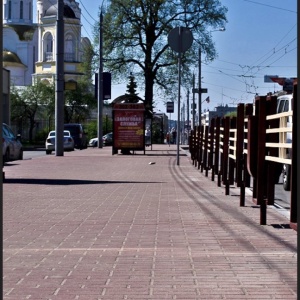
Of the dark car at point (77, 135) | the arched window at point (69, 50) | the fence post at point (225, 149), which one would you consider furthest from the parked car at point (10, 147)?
the arched window at point (69, 50)

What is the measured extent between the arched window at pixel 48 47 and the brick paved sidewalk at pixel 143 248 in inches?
2812

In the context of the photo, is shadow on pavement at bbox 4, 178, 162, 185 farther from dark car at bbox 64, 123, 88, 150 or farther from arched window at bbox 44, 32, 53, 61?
arched window at bbox 44, 32, 53, 61

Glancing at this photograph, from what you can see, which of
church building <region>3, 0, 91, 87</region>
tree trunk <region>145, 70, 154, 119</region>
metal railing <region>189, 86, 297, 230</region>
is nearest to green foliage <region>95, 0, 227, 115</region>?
tree trunk <region>145, 70, 154, 119</region>

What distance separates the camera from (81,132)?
5634cm

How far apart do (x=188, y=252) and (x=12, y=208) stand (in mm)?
4512

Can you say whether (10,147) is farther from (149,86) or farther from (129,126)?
(149,86)

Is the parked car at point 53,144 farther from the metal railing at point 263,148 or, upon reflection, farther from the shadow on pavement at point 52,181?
the metal railing at point 263,148

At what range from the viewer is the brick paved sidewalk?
582 cm

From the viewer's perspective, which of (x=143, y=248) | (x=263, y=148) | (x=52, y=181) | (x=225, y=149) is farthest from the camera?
(x=52, y=181)

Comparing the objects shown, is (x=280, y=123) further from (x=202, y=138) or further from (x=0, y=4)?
(x=202, y=138)

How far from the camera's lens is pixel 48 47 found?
85812 mm

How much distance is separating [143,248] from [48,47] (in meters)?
79.8

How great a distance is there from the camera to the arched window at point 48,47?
274 feet

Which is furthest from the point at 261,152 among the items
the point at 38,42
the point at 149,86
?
the point at 38,42
